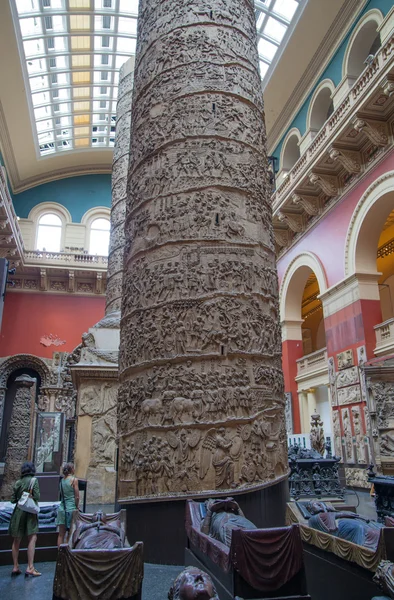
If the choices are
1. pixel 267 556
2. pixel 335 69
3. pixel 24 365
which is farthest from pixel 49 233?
pixel 267 556

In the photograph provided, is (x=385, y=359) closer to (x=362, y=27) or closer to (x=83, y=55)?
(x=362, y=27)

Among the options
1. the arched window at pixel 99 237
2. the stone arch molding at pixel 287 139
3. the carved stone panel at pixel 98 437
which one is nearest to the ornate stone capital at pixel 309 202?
the stone arch molding at pixel 287 139

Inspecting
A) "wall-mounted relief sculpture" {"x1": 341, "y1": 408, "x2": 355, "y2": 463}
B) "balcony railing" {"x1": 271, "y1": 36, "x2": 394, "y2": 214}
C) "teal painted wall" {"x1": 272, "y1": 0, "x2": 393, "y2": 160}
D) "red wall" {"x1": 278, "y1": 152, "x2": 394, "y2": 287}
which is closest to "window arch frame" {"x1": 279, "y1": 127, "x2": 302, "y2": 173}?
"teal painted wall" {"x1": 272, "y1": 0, "x2": 393, "y2": 160}

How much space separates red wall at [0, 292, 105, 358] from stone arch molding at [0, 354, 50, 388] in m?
1.53

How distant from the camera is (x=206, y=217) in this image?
4.96m

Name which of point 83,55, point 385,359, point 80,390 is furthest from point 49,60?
point 385,359

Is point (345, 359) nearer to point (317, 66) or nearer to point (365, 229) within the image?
point (365, 229)

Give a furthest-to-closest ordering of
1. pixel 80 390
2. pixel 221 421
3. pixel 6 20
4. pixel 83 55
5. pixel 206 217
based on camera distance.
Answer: pixel 83 55
pixel 6 20
pixel 80 390
pixel 206 217
pixel 221 421

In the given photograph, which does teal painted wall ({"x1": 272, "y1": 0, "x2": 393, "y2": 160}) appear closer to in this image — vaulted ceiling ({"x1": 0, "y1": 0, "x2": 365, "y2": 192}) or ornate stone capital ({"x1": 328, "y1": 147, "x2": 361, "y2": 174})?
vaulted ceiling ({"x1": 0, "y1": 0, "x2": 365, "y2": 192})

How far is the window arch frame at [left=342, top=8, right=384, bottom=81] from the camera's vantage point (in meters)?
12.8

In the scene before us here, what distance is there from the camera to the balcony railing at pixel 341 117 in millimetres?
11023

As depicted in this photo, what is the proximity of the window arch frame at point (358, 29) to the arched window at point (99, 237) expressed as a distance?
1305 centimetres

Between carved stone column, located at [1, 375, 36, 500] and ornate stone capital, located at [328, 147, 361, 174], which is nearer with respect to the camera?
carved stone column, located at [1, 375, 36, 500]

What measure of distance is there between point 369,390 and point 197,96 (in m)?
7.85
